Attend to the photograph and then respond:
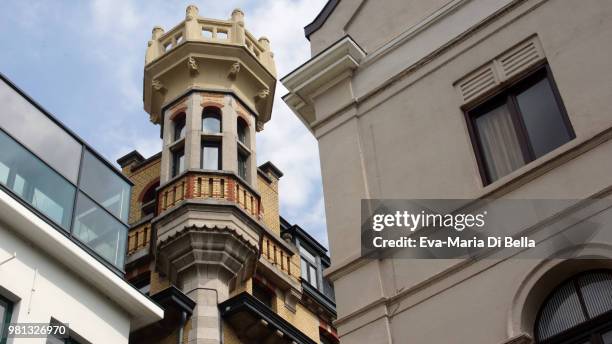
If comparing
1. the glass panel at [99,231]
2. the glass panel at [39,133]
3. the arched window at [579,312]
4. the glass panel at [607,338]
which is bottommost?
the glass panel at [607,338]

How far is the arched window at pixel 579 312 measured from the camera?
887 cm

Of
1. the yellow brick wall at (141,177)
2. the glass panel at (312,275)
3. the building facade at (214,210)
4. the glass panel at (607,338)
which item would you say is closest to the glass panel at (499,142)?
the glass panel at (607,338)

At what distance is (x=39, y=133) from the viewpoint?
1519 cm

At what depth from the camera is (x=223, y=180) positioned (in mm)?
22500

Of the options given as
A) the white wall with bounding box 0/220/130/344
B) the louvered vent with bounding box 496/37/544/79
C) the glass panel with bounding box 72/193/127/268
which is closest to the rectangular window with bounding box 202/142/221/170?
the glass panel with bounding box 72/193/127/268

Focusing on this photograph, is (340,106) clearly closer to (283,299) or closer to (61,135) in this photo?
(61,135)

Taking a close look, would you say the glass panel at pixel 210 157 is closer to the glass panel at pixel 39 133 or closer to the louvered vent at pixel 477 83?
the glass panel at pixel 39 133

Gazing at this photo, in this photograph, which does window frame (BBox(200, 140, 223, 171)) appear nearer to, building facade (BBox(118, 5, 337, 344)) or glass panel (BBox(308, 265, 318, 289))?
building facade (BBox(118, 5, 337, 344))

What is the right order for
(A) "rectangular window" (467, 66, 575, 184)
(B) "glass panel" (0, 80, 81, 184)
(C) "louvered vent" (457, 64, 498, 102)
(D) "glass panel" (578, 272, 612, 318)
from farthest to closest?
(B) "glass panel" (0, 80, 81, 184)
(C) "louvered vent" (457, 64, 498, 102)
(A) "rectangular window" (467, 66, 575, 184)
(D) "glass panel" (578, 272, 612, 318)

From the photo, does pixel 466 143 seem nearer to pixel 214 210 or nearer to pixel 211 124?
pixel 214 210

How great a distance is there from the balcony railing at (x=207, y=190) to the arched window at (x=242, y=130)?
7.97 feet

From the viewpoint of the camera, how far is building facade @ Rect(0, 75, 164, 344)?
13.3m

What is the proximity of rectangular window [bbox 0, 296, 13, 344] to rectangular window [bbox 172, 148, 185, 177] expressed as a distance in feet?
35.3

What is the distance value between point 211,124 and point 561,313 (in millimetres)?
16288
